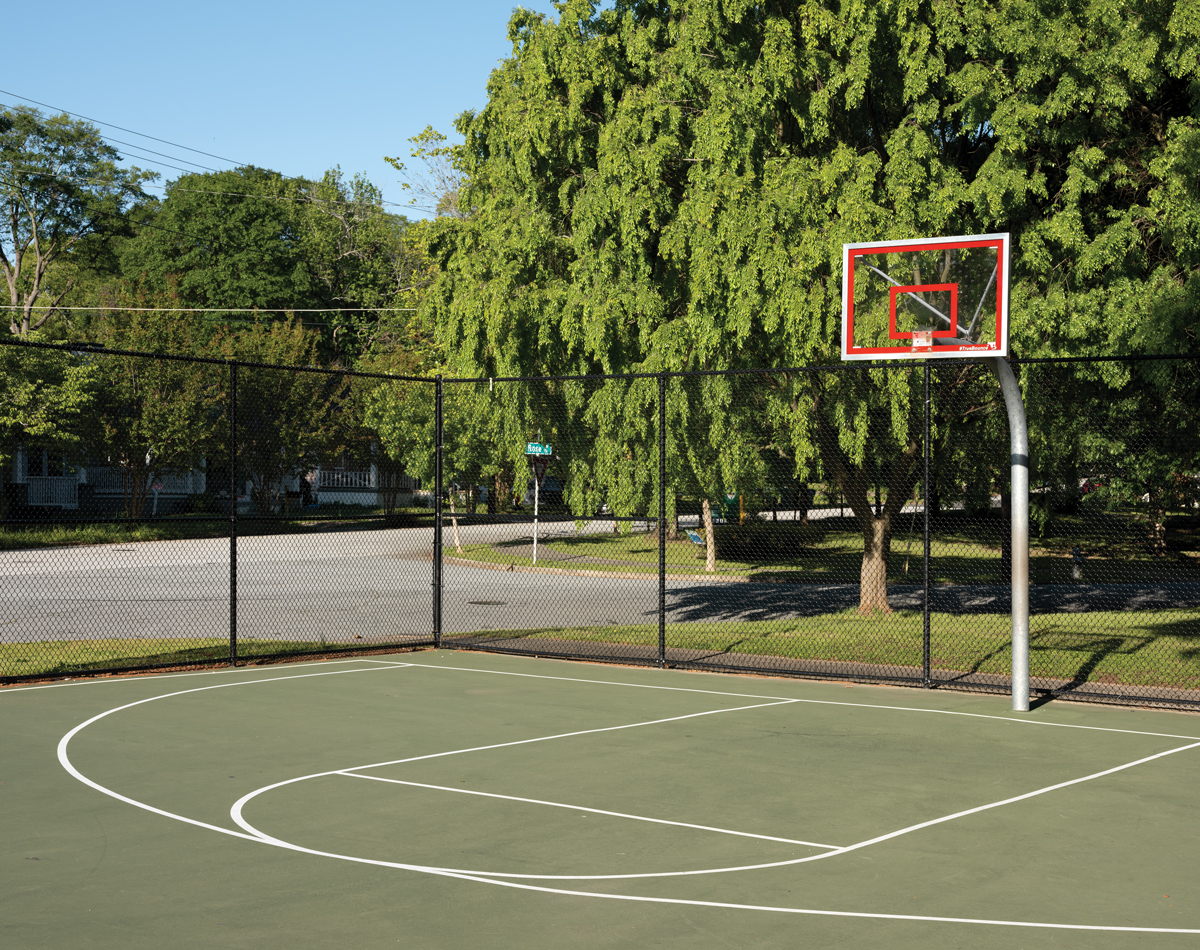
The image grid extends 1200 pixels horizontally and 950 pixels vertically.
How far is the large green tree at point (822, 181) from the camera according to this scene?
13867 mm

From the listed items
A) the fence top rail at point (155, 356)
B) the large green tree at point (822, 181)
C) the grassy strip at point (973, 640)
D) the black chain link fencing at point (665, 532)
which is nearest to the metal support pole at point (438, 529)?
the black chain link fencing at point (665, 532)

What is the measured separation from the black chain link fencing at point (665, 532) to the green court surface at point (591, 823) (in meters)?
2.45

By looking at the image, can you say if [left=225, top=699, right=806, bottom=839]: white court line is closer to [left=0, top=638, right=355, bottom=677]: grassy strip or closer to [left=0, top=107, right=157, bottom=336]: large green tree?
[left=0, top=638, right=355, bottom=677]: grassy strip

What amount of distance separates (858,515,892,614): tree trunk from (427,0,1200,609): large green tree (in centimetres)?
10

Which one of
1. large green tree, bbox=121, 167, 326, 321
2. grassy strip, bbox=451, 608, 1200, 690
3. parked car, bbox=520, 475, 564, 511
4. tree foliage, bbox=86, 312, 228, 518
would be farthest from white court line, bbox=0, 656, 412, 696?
large green tree, bbox=121, 167, 326, 321

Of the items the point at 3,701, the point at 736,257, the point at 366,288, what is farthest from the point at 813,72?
the point at 366,288

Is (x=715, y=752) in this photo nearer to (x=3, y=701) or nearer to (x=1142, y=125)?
(x=3, y=701)

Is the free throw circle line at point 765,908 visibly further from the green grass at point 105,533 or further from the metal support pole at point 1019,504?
the green grass at point 105,533

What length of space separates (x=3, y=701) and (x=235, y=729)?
2959 millimetres

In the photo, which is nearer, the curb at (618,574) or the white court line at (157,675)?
the white court line at (157,675)

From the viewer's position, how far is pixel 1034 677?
42.8ft

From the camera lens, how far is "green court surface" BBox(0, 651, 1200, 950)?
17.6 ft

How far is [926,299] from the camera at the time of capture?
44.4 ft

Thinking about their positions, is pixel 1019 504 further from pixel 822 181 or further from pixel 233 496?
pixel 233 496
